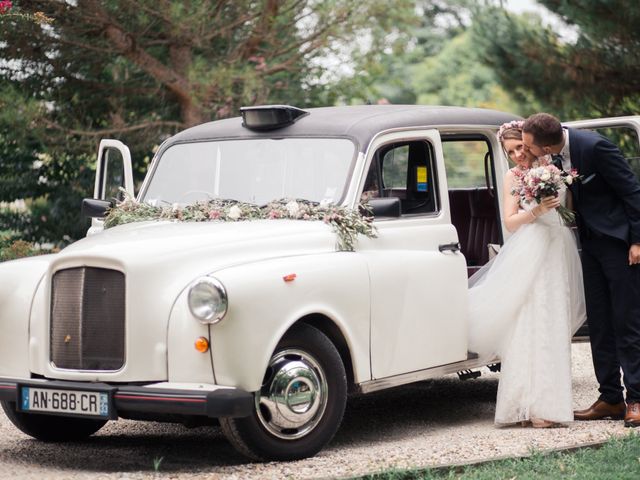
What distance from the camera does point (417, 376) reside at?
7789 millimetres

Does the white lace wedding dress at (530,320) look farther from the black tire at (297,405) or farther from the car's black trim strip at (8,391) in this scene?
the car's black trim strip at (8,391)

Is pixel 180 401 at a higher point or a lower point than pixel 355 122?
lower

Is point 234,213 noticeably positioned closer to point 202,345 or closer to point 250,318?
point 250,318

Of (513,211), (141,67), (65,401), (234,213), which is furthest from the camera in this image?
(141,67)

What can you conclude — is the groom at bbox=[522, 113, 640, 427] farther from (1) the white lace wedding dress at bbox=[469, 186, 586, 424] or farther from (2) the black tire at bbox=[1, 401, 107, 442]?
(2) the black tire at bbox=[1, 401, 107, 442]

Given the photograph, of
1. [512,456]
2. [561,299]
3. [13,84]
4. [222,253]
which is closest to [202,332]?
[222,253]

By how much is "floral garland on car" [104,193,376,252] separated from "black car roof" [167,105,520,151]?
1.71 feet

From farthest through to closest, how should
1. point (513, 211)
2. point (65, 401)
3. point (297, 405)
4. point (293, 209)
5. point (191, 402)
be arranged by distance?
point (513, 211) < point (293, 209) < point (297, 405) < point (65, 401) < point (191, 402)

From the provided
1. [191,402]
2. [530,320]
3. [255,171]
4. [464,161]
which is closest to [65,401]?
[191,402]

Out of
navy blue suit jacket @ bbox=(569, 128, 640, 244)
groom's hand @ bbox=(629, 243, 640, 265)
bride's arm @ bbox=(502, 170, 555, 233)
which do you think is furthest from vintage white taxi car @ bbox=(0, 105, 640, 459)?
groom's hand @ bbox=(629, 243, 640, 265)

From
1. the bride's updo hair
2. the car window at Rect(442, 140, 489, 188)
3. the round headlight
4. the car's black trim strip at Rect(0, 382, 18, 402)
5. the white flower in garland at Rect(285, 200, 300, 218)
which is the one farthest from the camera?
the car window at Rect(442, 140, 489, 188)

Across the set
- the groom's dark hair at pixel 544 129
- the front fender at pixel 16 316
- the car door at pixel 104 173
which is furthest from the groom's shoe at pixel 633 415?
the front fender at pixel 16 316

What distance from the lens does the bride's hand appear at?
7977 mm

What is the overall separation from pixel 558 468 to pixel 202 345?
2.02 m
